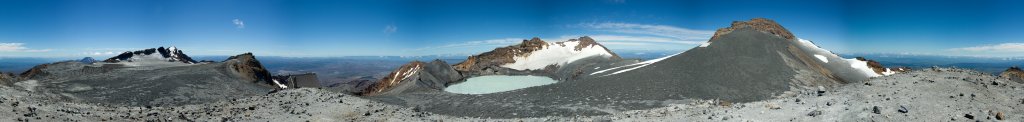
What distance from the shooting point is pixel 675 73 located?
1476 inches

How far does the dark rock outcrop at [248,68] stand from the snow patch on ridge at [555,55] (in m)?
29.2

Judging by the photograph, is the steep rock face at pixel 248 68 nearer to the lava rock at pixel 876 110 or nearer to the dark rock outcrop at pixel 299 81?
the dark rock outcrop at pixel 299 81

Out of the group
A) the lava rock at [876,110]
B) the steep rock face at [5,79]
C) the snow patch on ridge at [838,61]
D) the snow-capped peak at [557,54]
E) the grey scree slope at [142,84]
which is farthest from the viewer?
the snow-capped peak at [557,54]

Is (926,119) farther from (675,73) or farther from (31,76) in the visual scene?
(31,76)

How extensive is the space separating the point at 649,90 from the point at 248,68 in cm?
2944

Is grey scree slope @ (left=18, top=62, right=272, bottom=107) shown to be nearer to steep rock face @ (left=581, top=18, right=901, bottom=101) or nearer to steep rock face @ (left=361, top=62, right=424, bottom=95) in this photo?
steep rock face @ (left=361, top=62, right=424, bottom=95)

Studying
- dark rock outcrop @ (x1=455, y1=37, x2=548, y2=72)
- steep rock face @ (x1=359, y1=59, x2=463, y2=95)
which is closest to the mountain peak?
dark rock outcrop @ (x1=455, y1=37, x2=548, y2=72)

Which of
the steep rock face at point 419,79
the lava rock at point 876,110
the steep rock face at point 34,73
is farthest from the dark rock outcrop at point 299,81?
the lava rock at point 876,110

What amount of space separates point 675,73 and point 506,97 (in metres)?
11.9

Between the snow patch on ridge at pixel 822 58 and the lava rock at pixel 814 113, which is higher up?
the snow patch on ridge at pixel 822 58

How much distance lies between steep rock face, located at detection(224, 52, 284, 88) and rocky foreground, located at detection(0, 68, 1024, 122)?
14.8 metres

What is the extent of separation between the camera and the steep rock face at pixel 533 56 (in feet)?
219

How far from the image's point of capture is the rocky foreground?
15695 millimetres

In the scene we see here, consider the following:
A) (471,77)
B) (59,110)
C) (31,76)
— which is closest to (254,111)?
(59,110)
